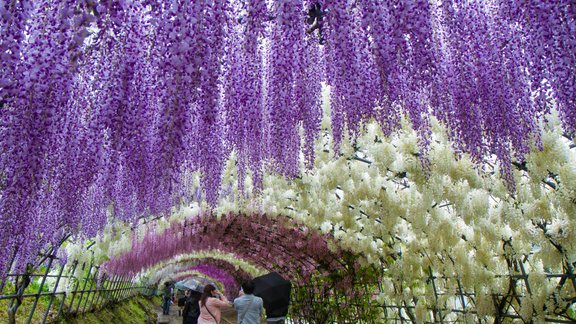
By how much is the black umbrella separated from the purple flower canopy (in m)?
3.32

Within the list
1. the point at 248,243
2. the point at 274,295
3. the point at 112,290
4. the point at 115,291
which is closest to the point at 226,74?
the point at 274,295

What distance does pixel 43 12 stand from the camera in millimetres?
2527

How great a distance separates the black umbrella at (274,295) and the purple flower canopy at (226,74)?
3.32 meters

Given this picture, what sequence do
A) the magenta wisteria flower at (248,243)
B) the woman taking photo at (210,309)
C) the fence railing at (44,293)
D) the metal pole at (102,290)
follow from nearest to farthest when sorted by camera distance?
1. the fence railing at (44,293)
2. the woman taking photo at (210,309)
3. the magenta wisteria flower at (248,243)
4. the metal pole at (102,290)

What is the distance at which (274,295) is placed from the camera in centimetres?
744

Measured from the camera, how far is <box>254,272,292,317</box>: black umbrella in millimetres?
7402

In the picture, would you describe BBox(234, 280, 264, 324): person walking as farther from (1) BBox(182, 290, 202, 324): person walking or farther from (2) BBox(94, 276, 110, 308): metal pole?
(2) BBox(94, 276, 110, 308): metal pole

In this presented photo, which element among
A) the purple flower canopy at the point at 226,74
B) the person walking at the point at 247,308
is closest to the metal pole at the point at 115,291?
the person walking at the point at 247,308

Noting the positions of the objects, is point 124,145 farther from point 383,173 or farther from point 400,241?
point 400,241

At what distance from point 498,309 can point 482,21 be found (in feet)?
14.1

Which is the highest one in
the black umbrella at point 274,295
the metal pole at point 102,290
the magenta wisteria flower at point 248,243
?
the magenta wisteria flower at point 248,243

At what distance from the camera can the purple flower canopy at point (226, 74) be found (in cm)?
245

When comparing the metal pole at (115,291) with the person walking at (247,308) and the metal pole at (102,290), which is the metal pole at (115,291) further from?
the person walking at (247,308)

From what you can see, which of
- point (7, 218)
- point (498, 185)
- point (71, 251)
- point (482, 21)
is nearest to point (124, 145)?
point (7, 218)
